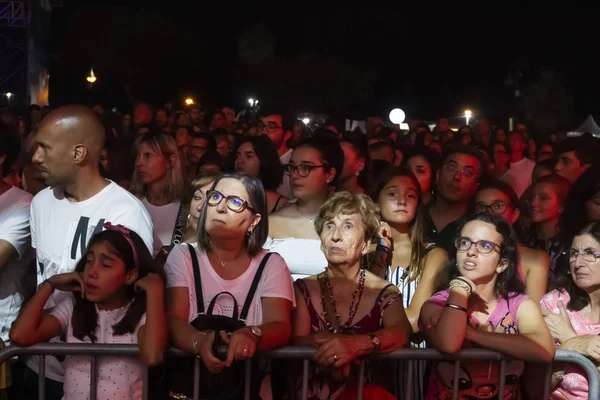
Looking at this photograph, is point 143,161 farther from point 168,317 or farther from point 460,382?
point 460,382

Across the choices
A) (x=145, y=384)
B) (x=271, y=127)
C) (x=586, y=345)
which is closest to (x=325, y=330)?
(x=145, y=384)

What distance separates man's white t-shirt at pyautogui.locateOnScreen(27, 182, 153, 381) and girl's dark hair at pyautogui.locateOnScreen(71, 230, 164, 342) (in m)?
0.20

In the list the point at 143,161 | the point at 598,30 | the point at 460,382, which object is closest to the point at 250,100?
the point at 598,30

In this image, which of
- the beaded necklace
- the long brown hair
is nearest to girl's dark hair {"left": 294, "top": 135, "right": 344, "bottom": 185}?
the long brown hair

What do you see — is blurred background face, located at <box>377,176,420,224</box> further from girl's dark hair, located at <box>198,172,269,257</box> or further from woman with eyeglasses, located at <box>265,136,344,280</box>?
girl's dark hair, located at <box>198,172,269,257</box>

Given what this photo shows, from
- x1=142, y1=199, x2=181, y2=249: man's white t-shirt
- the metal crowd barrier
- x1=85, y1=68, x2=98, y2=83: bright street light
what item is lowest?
the metal crowd barrier

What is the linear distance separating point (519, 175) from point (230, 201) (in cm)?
726

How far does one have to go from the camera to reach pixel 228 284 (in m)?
4.03

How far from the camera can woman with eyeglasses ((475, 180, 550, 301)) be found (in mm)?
4941

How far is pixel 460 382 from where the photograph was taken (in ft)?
13.6

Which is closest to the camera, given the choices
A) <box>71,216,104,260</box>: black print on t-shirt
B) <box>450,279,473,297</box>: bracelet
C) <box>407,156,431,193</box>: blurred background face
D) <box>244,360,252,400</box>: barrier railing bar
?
<box>244,360,252,400</box>: barrier railing bar

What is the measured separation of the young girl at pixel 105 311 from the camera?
12.4 feet

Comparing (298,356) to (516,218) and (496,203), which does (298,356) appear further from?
(516,218)

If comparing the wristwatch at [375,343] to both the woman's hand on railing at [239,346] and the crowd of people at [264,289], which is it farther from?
the woman's hand on railing at [239,346]
